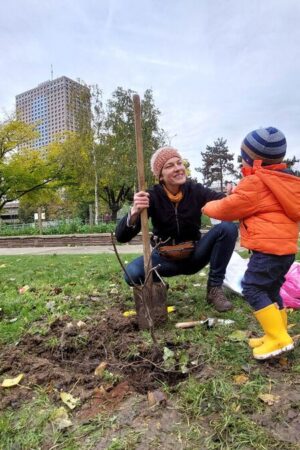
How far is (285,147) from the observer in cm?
246

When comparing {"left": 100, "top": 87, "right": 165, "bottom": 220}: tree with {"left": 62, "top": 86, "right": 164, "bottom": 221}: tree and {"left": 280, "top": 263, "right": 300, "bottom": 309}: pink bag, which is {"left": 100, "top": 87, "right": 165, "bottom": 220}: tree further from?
{"left": 280, "top": 263, "right": 300, "bottom": 309}: pink bag

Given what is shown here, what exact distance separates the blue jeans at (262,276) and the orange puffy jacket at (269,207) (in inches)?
2.1

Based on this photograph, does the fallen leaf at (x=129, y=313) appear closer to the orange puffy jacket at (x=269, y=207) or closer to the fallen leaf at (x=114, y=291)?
the fallen leaf at (x=114, y=291)

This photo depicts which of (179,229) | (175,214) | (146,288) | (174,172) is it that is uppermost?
(174,172)

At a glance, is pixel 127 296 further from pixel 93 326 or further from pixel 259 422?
A: pixel 259 422

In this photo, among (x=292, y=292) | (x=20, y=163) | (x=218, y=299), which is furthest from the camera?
(x=20, y=163)

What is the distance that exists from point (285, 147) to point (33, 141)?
24.2 meters

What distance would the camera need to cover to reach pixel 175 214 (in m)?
3.34

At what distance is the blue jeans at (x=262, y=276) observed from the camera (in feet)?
7.60

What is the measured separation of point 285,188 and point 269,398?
114 cm

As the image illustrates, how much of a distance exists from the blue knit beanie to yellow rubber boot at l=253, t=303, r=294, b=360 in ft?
2.92

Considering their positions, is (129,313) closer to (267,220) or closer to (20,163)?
(267,220)

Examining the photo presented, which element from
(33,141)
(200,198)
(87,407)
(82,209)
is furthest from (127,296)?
(82,209)

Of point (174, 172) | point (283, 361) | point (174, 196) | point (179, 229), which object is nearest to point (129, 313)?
point (179, 229)
